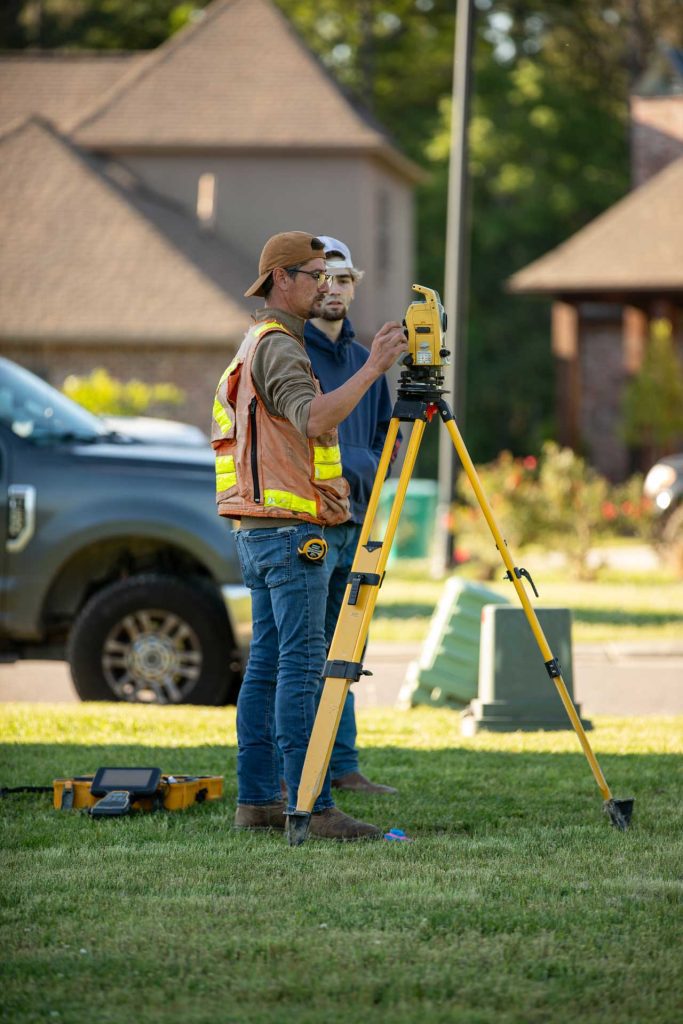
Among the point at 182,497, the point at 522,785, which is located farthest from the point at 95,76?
the point at 522,785

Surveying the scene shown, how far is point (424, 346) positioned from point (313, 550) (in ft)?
2.58

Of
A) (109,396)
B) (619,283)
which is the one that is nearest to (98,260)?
(619,283)

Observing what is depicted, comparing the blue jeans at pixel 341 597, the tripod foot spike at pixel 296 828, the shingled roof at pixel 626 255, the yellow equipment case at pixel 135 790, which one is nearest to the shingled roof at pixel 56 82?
the shingled roof at pixel 626 255

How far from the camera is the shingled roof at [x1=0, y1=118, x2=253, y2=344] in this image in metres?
30.4

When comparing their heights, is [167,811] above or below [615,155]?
below

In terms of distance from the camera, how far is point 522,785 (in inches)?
280

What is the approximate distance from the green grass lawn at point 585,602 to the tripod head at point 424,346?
625cm

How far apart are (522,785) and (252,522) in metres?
1.95

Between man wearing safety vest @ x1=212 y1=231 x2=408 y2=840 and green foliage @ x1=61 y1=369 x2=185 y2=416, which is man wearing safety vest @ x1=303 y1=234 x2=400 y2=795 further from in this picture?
green foliage @ x1=61 y1=369 x2=185 y2=416

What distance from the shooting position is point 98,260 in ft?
102

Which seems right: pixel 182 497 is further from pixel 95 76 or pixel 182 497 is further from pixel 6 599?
pixel 95 76

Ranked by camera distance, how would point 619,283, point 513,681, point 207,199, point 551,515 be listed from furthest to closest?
point 207,199 → point 619,283 → point 551,515 → point 513,681

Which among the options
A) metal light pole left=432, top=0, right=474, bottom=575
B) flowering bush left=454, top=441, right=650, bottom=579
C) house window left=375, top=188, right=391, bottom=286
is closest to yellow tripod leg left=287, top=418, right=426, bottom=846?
flowering bush left=454, top=441, right=650, bottom=579

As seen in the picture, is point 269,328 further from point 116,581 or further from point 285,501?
point 116,581
